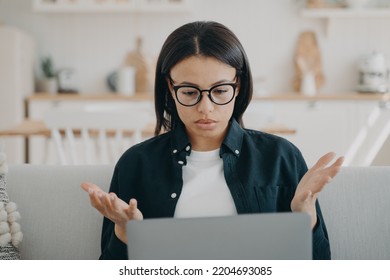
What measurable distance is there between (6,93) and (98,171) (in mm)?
2870

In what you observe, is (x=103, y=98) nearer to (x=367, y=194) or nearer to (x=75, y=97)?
(x=75, y=97)

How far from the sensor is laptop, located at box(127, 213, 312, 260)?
0.77 metres

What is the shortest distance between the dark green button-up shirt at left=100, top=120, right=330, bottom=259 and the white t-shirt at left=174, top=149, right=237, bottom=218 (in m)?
0.01

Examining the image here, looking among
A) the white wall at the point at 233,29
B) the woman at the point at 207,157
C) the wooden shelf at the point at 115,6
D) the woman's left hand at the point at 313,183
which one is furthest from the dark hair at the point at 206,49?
the white wall at the point at 233,29

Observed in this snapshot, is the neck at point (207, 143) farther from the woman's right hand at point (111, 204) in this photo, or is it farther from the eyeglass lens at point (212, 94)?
the woman's right hand at point (111, 204)

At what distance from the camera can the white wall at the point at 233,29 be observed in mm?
4297

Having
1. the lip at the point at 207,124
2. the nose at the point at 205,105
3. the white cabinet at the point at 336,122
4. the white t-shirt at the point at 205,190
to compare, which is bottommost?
the white cabinet at the point at 336,122

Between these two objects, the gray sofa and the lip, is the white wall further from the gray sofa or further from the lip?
the lip

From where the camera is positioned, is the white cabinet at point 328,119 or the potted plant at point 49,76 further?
the potted plant at point 49,76

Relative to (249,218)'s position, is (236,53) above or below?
above

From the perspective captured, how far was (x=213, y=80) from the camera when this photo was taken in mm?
1110

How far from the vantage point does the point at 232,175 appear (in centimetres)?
117

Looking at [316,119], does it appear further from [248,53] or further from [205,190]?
[205,190]

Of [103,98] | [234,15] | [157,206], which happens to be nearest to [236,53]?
[157,206]
